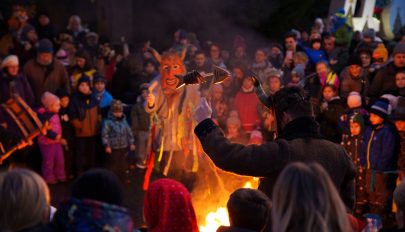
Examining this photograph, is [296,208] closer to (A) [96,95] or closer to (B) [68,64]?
(A) [96,95]

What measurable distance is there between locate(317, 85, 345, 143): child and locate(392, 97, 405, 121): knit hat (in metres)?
1.00

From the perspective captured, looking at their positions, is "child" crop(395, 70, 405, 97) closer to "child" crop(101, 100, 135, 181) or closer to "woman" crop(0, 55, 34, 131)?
"child" crop(101, 100, 135, 181)

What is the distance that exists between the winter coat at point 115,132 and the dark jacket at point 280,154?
4583 mm

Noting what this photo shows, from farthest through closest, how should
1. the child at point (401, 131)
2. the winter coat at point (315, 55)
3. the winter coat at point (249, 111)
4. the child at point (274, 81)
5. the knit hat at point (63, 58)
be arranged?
the winter coat at point (315, 55) → the knit hat at point (63, 58) → the winter coat at point (249, 111) → the child at point (274, 81) → the child at point (401, 131)

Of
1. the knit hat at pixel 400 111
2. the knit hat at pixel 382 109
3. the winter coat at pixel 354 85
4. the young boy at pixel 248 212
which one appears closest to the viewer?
the young boy at pixel 248 212

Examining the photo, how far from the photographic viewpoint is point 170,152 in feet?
22.9

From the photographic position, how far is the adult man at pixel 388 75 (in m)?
7.38

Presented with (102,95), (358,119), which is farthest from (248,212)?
(102,95)

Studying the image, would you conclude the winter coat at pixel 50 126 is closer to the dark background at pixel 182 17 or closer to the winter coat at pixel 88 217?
the winter coat at pixel 88 217

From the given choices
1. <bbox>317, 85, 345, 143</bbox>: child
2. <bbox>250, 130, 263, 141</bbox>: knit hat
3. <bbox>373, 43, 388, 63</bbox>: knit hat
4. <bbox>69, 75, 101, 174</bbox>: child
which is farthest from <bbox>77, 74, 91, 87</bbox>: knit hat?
<bbox>373, 43, 388, 63</bbox>: knit hat

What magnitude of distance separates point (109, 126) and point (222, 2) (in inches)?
238

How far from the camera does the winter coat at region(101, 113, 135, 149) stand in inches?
299

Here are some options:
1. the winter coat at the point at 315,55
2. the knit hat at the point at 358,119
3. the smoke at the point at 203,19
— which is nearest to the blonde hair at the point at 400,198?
the knit hat at the point at 358,119

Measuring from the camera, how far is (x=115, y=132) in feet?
25.0
